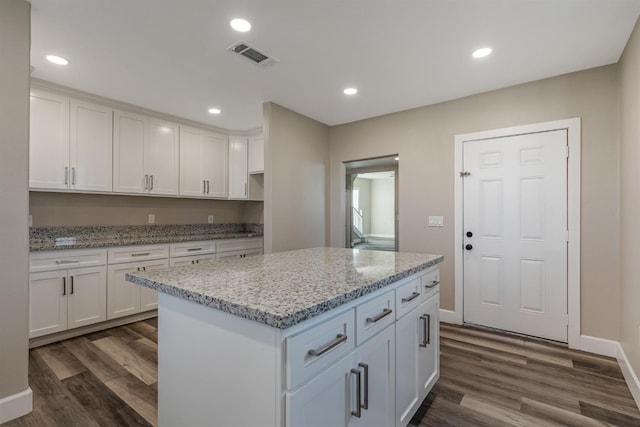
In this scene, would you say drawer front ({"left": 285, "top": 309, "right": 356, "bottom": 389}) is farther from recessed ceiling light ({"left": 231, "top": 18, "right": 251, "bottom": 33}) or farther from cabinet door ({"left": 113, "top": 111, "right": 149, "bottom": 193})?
cabinet door ({"left": 113, "top": 111, "right": 149, "bottom": 193})

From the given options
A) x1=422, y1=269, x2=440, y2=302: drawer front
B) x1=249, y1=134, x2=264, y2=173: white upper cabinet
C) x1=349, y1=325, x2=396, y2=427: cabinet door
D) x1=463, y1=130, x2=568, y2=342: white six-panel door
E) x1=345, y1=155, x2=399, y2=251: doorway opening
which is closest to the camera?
x1=349, y1=325, x2=396, y2=427: cabinet door

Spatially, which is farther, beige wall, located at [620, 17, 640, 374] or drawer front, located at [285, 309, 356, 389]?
beige wall, located at [620, 17, 640, 374]

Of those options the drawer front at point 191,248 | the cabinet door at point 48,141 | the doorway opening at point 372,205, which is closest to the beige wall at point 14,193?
the cabinet door at point 48,141

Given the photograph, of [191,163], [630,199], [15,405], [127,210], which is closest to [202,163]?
[191,163]

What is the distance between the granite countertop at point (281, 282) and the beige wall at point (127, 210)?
269 cm

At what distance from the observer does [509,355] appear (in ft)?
8.49

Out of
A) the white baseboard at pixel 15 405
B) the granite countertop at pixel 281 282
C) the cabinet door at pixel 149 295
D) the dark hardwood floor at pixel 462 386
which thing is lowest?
the dark hardwood floor at pixel 462 386

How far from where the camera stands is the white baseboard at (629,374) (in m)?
1.94

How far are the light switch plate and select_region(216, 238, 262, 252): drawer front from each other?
98.4 inches

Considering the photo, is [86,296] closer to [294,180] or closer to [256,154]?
[294,180]

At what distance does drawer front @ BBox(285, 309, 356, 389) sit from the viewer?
926 mm

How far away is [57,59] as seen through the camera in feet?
8.23

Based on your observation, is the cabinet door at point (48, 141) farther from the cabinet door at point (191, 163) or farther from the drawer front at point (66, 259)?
the cabinet door at point (191, 163)

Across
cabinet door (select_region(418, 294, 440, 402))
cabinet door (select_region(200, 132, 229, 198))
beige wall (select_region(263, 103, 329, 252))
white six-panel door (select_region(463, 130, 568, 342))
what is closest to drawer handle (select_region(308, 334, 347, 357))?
cabinet door (select_region(418, 294, 440, 402))
